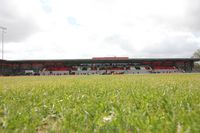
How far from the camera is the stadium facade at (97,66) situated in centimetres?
8719

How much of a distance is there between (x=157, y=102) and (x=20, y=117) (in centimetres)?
242

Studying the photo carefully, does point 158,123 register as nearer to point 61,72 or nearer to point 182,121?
point 182,121

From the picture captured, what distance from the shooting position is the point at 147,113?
3969mm

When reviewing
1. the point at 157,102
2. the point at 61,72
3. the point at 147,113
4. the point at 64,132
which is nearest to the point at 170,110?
the point at 147,113

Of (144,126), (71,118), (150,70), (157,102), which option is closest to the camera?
(144,126)

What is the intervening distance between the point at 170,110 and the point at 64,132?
5.75 ft

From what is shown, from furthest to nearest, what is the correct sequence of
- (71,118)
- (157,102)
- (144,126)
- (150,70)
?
(150,70) < (157,102) < (71,118) < (144,126)

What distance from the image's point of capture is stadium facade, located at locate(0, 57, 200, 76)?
286ft

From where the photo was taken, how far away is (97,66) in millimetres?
91062

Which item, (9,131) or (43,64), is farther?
(43,64)

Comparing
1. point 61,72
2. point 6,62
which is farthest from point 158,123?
point 6,62

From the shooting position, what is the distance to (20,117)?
403cm

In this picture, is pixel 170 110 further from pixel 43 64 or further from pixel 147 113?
pixel 43 64

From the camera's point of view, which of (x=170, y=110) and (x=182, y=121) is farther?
(x=170, y=110)
